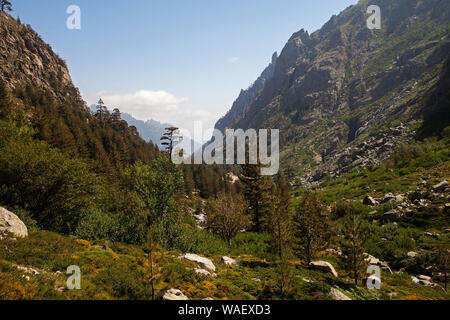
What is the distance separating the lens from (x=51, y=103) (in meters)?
66.9

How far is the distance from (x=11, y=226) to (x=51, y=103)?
73125 mm

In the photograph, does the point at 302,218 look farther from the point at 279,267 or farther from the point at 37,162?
the point at 37,162

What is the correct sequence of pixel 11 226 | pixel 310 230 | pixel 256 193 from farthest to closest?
pixel 256 193
pixel 310 230
pixel 11 226

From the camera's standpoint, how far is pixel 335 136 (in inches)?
6791

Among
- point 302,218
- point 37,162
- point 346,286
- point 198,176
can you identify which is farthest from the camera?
point 198,176

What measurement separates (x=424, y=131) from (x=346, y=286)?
244 ft

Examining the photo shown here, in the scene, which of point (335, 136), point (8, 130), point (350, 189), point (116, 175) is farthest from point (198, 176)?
point (335, 136)

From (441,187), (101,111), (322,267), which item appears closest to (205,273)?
(322,267)

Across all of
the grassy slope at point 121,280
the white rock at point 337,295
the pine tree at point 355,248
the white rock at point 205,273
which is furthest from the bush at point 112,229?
the pine tree at point 355,248

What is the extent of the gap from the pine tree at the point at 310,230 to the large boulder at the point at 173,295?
11.0 m

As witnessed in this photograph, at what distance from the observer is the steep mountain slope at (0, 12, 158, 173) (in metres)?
44.5

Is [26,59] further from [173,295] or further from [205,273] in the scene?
[173,295]

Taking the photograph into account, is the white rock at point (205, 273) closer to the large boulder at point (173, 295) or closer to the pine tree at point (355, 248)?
the large boulder at point (173, 295)

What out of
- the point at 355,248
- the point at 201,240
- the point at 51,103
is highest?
the point at 51,103
